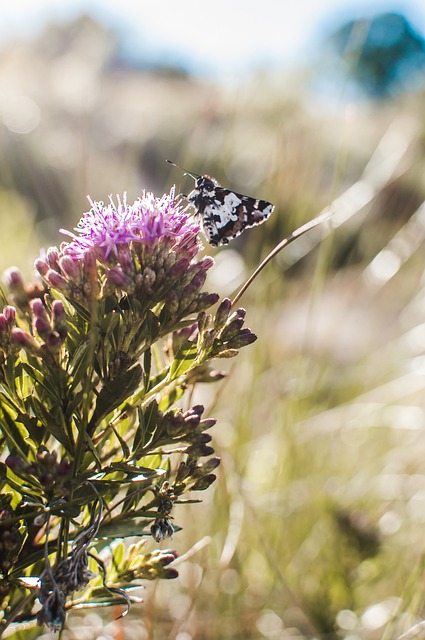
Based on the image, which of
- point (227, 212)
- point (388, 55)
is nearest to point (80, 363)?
point (227, 212)

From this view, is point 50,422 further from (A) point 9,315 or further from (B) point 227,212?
(B) point 227,212

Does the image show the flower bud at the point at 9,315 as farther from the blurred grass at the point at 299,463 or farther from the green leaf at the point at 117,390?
the blurred grass at the point at 299,463

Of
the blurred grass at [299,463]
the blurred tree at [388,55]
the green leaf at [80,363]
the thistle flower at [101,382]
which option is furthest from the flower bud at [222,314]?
the blurred tree at [388,55]

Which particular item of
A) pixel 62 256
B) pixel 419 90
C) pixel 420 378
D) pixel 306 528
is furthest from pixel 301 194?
pixel 419 90

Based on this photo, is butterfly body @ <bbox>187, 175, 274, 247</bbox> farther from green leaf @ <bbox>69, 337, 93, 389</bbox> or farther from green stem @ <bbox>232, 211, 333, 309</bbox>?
green leaf @ <bbox>69, 337, 93, 389</bbox>

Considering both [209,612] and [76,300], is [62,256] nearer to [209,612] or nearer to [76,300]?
[76,300]

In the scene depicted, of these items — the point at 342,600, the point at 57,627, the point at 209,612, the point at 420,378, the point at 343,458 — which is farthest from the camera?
the point at 343,458

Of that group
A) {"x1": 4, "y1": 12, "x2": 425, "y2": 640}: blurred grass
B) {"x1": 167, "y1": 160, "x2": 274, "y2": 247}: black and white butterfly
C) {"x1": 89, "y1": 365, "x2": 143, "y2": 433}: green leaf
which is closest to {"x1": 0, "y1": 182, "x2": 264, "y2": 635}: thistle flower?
{"x1": 89, "y1": 365, "x2": 143, "y2": 433}: green leaf
